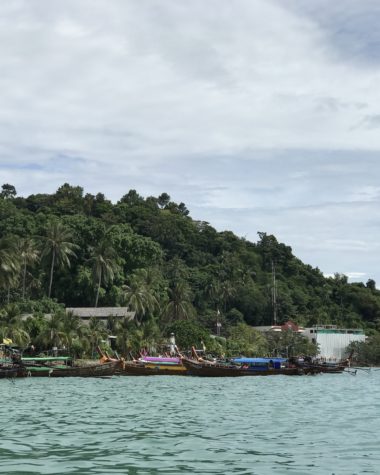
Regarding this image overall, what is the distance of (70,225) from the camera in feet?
338

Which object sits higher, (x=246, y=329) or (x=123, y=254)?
(x=123, y=254)

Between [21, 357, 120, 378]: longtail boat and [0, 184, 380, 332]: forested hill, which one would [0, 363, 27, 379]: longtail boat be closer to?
[21, 357, 120, 378]: longtail boat

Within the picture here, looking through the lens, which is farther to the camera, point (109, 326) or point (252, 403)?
point (109, 326)

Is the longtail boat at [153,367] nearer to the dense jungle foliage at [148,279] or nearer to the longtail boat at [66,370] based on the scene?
the longtail boat at [66,370]

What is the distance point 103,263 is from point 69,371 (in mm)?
37757

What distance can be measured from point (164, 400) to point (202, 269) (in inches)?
3735

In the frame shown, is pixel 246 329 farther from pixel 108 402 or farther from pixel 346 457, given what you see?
pixel 346 457

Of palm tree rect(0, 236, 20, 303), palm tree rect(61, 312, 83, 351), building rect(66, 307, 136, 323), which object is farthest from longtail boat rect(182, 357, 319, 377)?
palm tree rect(0, 236, 20, 303)

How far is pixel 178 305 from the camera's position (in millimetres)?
100875

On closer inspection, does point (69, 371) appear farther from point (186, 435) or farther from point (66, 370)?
point (186, 435)

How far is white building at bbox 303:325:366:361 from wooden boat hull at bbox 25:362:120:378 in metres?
67.6

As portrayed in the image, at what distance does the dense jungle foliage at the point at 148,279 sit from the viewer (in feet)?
258

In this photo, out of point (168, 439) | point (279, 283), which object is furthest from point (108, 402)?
point (279, 283)

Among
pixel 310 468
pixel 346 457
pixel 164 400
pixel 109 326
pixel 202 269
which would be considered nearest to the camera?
pixel 310 468
